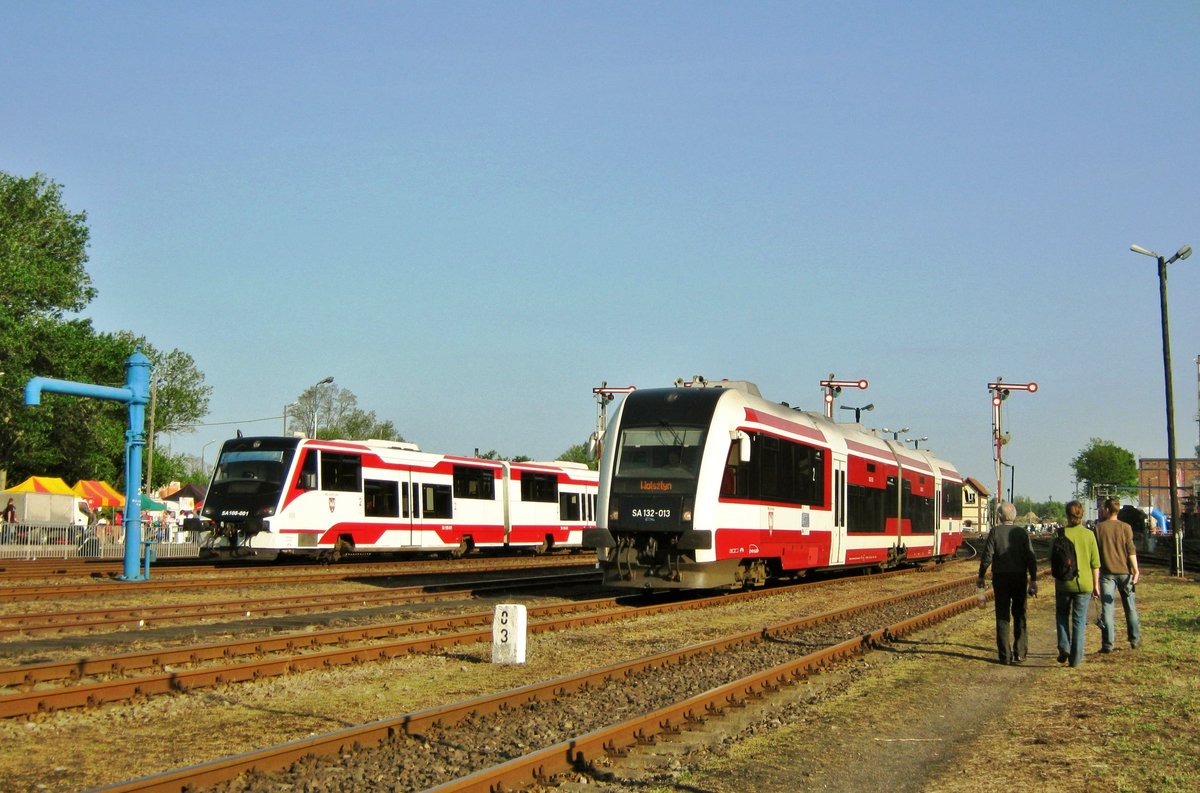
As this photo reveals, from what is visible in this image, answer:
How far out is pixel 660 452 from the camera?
18.9 m

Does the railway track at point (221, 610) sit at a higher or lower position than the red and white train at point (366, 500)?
lower

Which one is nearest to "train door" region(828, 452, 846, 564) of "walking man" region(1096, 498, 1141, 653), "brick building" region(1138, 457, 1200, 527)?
"walking man" region(1096, 498, 1141, 653)

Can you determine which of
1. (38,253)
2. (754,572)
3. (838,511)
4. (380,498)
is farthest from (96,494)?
(754,572)

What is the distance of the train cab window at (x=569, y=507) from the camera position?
40.4 m

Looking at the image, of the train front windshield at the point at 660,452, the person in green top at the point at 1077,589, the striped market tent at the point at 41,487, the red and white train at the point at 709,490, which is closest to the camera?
the person in green top at the point at 1077,589

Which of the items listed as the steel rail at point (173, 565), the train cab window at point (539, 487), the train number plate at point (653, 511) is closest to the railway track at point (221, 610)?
the train number plate at point (653, 511)

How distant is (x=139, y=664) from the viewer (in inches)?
460

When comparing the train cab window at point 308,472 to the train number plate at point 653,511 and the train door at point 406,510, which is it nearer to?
the train door at point 406,510

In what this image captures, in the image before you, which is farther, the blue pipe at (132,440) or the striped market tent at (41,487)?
the striped market tent at (41,487)

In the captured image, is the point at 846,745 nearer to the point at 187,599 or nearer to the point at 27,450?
the point at 187,599

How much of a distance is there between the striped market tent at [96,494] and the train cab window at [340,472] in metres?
23.1

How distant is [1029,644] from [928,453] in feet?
80.0

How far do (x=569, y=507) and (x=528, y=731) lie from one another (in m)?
32.3

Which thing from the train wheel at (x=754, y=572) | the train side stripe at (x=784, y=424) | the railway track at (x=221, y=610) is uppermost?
the train side stripe at (x=784, y=424)
